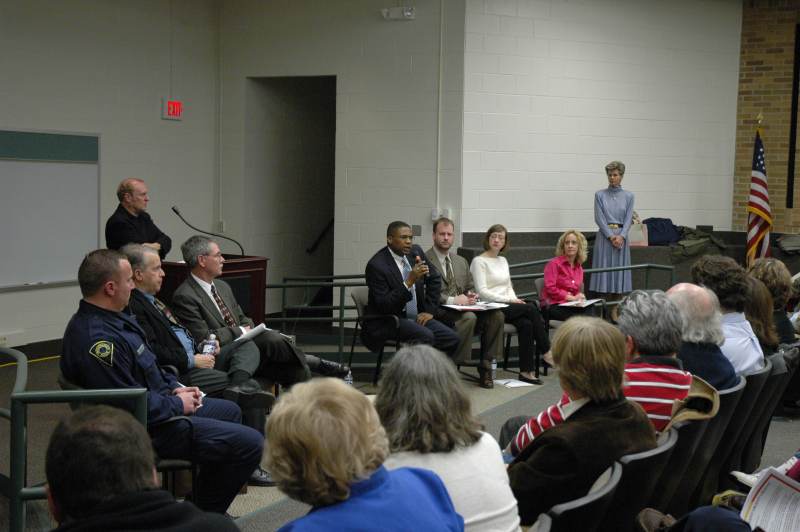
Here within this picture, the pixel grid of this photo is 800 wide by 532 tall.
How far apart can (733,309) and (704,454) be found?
124 cm

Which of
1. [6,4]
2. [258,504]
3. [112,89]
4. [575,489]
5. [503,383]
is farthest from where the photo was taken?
[112,89]

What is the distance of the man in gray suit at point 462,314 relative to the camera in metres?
7.00

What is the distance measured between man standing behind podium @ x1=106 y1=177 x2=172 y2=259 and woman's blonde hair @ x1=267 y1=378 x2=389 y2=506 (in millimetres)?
4883

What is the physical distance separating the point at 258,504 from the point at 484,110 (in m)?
5.80

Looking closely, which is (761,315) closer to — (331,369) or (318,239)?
(331,369)

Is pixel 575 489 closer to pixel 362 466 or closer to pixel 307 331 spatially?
pixel 362 466

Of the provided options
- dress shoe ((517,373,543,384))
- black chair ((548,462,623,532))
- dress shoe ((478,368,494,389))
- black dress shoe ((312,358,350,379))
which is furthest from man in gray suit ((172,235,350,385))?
black chair ((548,462,623,532))

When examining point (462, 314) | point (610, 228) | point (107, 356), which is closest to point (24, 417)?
Answer: point (107, 356)

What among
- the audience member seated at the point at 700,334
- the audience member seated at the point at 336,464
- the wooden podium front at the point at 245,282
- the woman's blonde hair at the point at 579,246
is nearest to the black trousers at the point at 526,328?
the woman's blonde hair at the point at 579,246

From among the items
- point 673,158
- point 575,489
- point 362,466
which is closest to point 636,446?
point 575,489

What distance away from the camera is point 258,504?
4.55 metres

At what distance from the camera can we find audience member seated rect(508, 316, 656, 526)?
2.70m

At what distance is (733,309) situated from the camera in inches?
180

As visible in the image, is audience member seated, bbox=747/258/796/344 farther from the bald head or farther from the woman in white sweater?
the woman in white sweater
